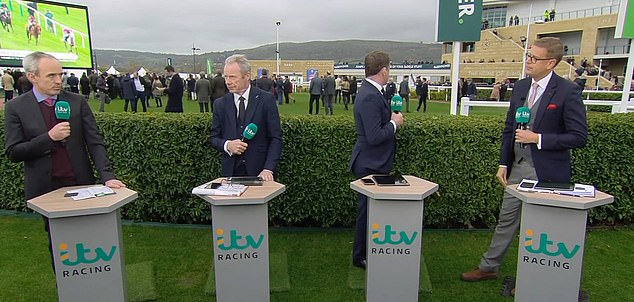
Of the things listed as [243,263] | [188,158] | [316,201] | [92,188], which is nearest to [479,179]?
[316,201]

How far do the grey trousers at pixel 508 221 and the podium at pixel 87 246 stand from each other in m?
2.93

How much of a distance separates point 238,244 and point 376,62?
1.82 m

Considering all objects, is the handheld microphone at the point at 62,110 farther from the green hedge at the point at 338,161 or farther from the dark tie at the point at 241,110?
the green hedge at the point at 338,161

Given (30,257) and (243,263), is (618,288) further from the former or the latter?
(30,257)

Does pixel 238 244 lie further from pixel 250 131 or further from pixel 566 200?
pixel 566 200

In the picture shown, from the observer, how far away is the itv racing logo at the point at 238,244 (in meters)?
2.87

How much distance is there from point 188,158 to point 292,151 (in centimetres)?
119

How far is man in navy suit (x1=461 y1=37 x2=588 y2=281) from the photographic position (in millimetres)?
2900

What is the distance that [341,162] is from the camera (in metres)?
4.57

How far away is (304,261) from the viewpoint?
4.12 m

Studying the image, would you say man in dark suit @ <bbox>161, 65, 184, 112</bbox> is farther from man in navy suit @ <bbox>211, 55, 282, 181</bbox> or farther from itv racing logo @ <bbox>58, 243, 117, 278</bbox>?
itv racing logo @ <bbox>58, 243, 117, 278</bbox>

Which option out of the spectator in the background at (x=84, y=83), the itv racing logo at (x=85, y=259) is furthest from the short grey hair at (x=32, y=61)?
the spectator in the background at (x=84, y=83)

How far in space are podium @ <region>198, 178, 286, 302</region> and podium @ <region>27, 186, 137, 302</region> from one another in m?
0.60

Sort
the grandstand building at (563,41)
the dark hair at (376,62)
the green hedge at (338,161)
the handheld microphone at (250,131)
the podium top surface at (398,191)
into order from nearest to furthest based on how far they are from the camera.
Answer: the podium top surface at (398,191) < the handheld microphone at (250,131) < the dark hair at (376,62) < the green hedge at (338,161) < the grandstand building at (563,41)
